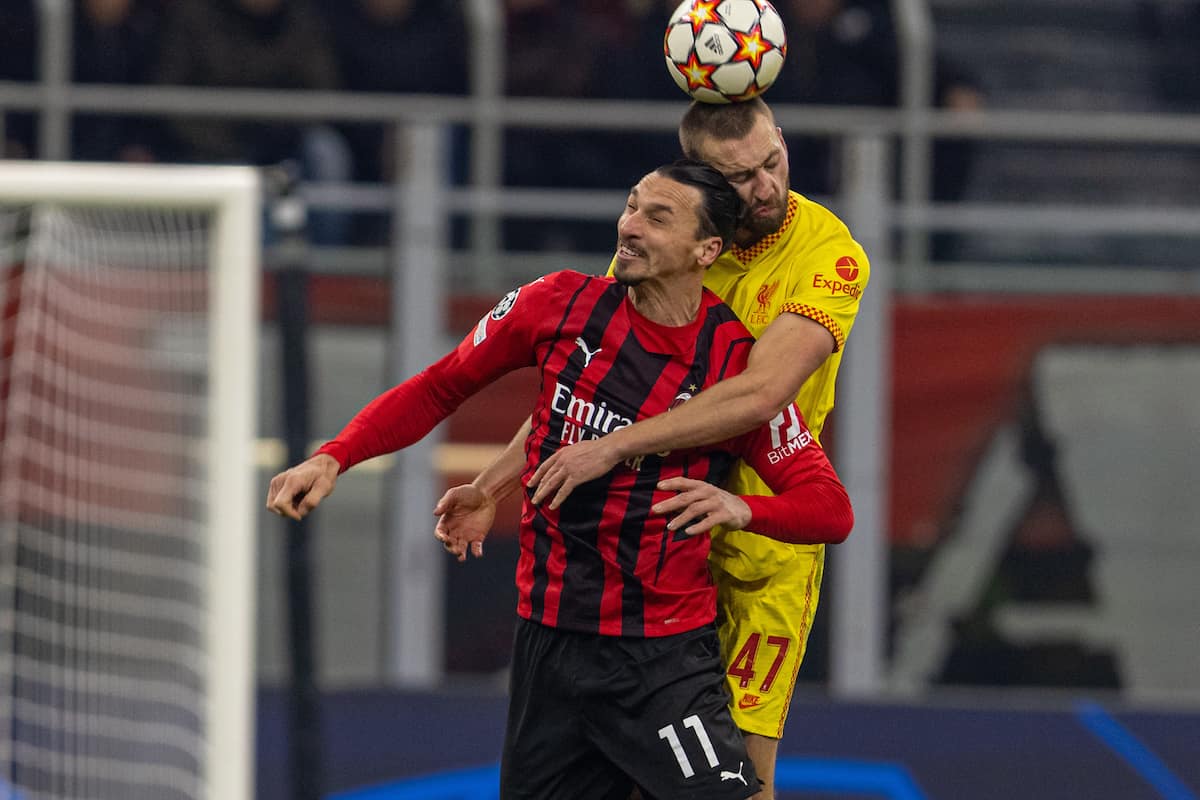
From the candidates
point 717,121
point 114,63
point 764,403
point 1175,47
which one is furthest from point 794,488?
point 1175,47

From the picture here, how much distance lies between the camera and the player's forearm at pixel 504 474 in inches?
154

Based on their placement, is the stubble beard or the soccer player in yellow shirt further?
the stubble beard

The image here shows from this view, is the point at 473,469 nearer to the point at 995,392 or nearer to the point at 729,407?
the point at 995,392

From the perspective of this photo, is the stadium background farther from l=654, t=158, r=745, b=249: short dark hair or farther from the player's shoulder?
l=654, t=158, r=745, b=249: short dark hair

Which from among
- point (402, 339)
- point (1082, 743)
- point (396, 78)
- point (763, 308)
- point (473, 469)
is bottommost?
point (1082, 743)

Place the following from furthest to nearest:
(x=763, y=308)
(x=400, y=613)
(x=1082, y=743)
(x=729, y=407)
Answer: (x=400, y=613), (x=1082, y=743), (x=763, y=308), (x=729, y=407)

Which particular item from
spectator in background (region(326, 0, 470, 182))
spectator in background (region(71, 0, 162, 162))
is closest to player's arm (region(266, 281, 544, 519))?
spectator in background (region(71, 0, 162, 162))

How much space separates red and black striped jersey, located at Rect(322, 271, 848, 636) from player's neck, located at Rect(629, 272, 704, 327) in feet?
0.07

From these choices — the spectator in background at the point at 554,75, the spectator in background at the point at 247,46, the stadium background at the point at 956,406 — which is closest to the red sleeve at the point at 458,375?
the stadium background at the point at 956,406

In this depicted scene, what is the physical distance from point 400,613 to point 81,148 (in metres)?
2.38

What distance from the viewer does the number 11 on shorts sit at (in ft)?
12.1

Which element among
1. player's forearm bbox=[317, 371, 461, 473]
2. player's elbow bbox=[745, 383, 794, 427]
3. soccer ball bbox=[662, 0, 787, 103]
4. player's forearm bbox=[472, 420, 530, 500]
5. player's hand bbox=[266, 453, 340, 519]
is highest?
soccer ball bbox=[662, 0, 787, 103]

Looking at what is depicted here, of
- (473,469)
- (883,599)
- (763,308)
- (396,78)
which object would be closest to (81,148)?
(396,78)

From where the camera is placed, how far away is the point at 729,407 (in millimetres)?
3531
